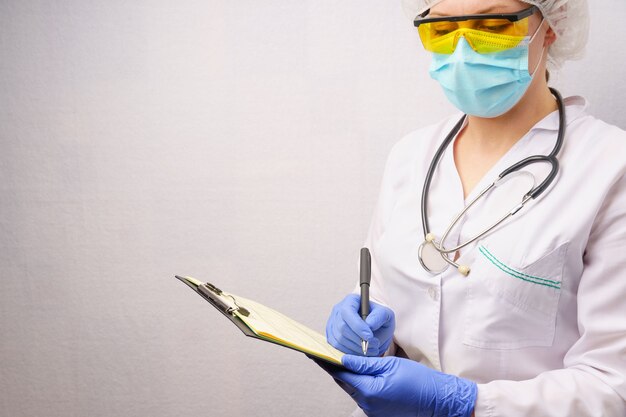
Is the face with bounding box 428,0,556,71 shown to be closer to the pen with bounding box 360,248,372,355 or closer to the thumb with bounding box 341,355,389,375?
the pen with bounding box 360,248,372,355

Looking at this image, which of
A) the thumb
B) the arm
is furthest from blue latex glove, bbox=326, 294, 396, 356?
the arm

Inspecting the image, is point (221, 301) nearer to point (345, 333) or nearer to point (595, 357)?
point (345, 333)

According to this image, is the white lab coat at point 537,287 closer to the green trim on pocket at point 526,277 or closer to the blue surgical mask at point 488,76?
the green trim on pocket at point 526,277

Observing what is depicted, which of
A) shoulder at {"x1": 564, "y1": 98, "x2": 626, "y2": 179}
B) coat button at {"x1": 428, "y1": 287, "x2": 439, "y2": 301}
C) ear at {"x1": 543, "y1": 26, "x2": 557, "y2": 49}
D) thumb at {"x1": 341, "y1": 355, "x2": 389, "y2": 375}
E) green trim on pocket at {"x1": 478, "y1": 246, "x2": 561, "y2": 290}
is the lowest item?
thumb at {"x1": 341, "y1": 355, "x2": 389, "y2": 375}

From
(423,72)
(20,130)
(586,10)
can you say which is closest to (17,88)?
(20,130)

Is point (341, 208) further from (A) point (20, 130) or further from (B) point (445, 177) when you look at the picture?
(A) point (20, 130)

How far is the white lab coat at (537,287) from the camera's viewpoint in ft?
3.74

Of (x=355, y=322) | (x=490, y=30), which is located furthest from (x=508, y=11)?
(x=355, y=322)

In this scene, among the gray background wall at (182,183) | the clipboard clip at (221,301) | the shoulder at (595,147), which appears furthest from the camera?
the gray background wall at (182,183)

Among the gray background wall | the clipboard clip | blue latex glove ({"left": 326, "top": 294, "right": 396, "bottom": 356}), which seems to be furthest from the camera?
the gray background wall

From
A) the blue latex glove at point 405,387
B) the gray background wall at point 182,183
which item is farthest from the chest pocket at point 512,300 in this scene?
the gray background wall at point 182,183

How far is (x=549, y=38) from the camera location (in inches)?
52.4

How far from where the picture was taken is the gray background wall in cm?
177

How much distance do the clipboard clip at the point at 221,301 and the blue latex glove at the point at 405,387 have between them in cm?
21
